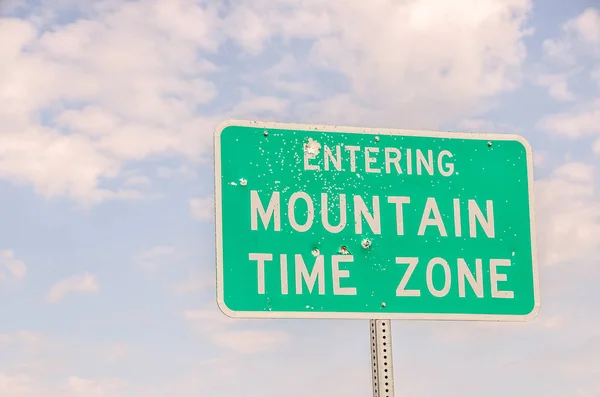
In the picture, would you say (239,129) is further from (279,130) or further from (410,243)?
(410,243)

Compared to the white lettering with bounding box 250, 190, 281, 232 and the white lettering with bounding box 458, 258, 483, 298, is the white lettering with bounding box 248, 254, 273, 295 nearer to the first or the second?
the white lettering with bounding box 250, 190, 281, 232

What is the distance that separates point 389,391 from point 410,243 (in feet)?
2.38

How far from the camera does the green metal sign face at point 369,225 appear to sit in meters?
4.23

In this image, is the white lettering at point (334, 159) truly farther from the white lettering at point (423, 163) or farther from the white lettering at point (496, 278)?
the white lettering at point (496, 278)

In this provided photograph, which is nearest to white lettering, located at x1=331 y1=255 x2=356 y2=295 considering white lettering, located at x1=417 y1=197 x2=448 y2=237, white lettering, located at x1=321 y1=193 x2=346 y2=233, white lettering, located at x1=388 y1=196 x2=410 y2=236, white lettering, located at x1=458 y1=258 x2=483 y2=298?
white lettering, located at x1=321 y1=193 x2=346 y2=233

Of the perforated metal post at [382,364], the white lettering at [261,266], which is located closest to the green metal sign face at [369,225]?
the white lettering at [261,266]

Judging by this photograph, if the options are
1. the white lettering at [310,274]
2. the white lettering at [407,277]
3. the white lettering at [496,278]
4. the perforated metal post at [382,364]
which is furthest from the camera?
the white lettering at [496,278]

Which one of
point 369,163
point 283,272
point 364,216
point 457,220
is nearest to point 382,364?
point 283,272

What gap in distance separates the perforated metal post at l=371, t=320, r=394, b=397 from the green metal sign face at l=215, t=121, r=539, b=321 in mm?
113

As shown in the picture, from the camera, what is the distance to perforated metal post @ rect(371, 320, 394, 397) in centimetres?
412

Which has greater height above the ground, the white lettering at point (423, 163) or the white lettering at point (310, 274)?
the white lettering at point (423, 163)

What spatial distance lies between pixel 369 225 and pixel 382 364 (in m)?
0.67

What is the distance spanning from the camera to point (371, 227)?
443cm

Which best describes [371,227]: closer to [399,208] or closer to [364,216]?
[364,216]
